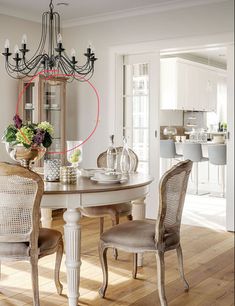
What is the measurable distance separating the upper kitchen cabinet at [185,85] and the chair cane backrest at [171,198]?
5092mm

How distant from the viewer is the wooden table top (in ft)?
7.75

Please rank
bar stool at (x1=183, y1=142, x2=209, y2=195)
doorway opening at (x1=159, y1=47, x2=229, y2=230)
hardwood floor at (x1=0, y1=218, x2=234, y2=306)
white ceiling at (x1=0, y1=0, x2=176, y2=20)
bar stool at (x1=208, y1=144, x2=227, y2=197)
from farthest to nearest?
1. bar stool at (x1=183, y1=142, x2=209, y2=195)
2. bar stool at (x1=208, y1=144, x2=227, y2=197)
3. doorway opening at (x1=159, y1=47, x2=229, y2=230)
4. white ceiling at (x1=0, y1=0, x2=176, y2=20)
5. hardwood floor at (x1=0, y1=218, x2=234, y2=306)

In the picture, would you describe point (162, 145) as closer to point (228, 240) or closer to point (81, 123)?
point (81, 123)

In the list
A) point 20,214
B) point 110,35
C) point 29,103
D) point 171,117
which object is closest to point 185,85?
point 171,117

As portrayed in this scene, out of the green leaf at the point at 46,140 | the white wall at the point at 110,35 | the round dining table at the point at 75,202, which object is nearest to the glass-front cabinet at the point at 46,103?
the white wall at the point at 110,35

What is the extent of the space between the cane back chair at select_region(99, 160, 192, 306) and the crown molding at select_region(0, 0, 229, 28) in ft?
7.62

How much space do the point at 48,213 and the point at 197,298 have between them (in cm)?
117

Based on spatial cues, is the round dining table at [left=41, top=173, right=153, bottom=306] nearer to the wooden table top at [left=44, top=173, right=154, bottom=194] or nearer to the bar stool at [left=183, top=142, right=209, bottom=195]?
the wooden table top at [left=44, top=173, right=154, bottom=194]

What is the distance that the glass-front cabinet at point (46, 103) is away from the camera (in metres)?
4.72

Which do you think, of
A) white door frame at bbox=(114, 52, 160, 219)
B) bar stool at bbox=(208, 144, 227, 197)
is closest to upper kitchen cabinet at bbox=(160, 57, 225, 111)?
bar stool at bbox=(208, 144, 227, 197)

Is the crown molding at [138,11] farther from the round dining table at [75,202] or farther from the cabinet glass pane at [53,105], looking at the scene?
the round dining table at [75,202]

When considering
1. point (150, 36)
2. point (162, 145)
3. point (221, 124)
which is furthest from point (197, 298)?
point (221, 124)

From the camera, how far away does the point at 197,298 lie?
266cm

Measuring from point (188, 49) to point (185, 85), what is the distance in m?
3.28
